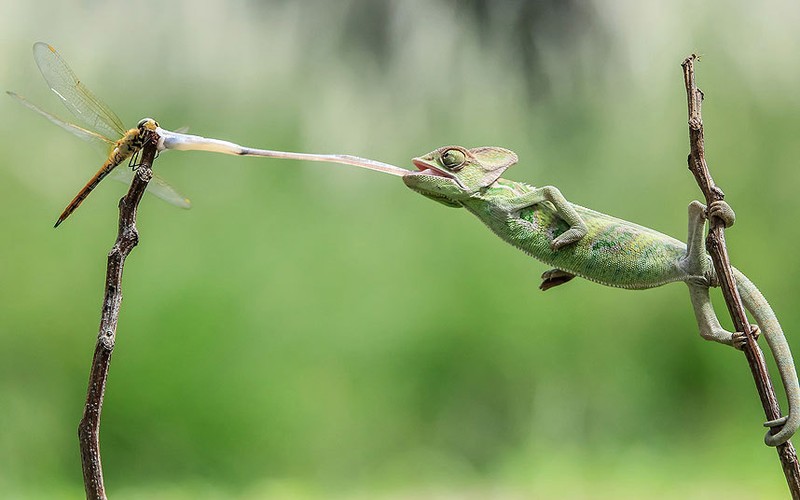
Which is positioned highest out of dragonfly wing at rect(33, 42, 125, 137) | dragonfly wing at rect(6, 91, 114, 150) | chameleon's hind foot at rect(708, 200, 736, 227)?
dragonfly wing at rect(33, 42, 125, 137)

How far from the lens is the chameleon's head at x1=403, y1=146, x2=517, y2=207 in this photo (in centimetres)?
117

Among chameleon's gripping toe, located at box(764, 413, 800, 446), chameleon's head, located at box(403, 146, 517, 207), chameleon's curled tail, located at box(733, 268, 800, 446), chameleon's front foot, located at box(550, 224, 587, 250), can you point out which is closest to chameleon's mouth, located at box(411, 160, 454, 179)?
chameleon's head, located at box(403, 146, 517, 207)

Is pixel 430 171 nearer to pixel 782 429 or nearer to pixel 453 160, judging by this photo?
pixel 453 160

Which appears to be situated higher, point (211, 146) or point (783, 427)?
point (211, 146)

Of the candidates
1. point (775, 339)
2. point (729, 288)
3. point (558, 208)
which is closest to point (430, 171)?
point (558, 208)

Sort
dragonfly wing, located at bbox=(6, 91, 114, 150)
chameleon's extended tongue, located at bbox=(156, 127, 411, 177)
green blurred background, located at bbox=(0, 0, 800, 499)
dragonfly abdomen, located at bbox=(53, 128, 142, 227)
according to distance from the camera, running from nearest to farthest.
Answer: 1. chameleon's extended tongue, located at bbox=(156, 127, 411, 177)
2. dragonfly abdomen, located at bbox=(53, 128, 142, 227)
3. dragonfly wing, located at bbox=(6, 91, 114, 150)
4. green blurred background, located at bbox=(0, 0, 800, 499)

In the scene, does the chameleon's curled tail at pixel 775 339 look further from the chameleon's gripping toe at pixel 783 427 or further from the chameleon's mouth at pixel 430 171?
the chameleon's mouth at pixel 430 171

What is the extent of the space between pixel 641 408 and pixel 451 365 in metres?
0.71

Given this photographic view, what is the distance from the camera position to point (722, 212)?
107 cm

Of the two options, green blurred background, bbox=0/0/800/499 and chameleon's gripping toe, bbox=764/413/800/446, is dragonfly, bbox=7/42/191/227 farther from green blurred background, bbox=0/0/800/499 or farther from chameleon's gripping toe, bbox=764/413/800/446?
green blurred background, bbox=0/0/800/499

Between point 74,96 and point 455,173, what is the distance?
0.72 m

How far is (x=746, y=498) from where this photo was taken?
2.89 m

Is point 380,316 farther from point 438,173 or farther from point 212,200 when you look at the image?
point 438,173

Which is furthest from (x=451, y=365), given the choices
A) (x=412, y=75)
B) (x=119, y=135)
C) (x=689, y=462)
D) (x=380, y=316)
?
(x=119, y=135)
